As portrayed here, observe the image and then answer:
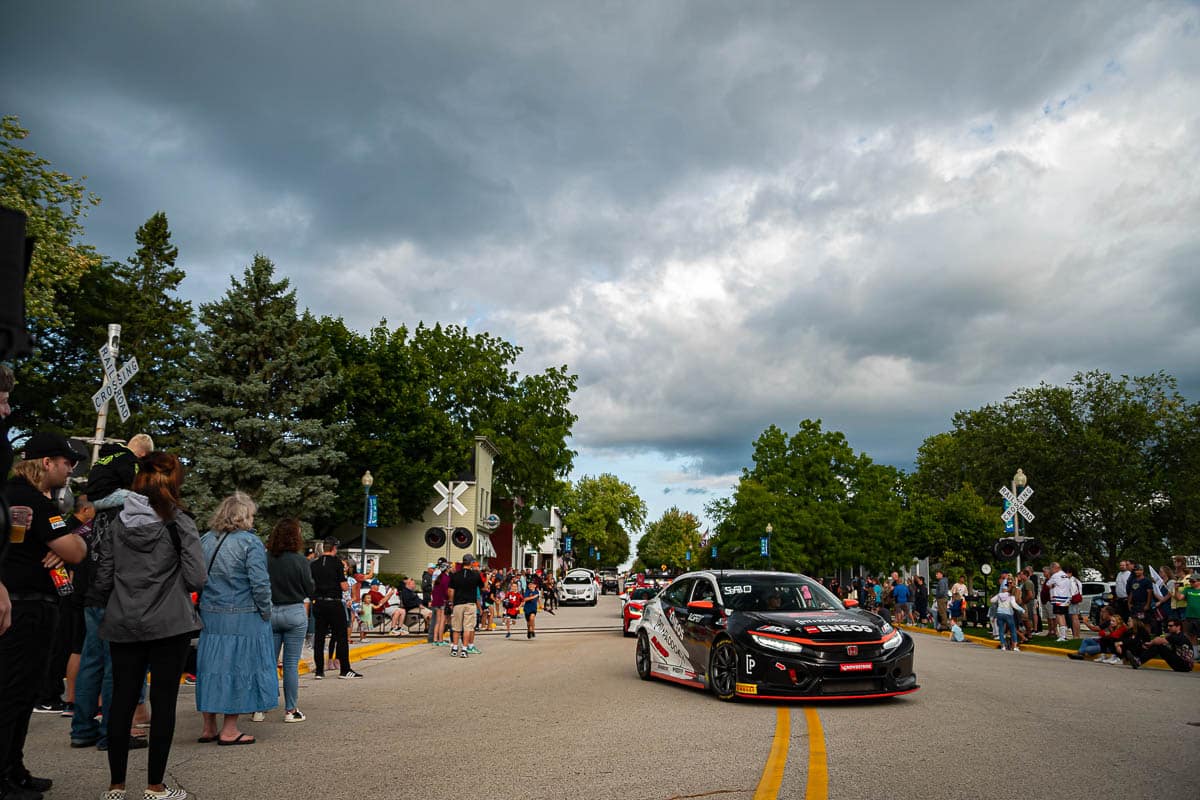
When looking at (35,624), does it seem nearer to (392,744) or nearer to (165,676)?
(165,676)

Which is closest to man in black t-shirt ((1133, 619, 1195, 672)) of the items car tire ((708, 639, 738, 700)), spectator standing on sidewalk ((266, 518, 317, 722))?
car tire ((708, 639, 738, 700))

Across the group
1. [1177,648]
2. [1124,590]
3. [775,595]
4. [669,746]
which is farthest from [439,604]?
[1124,590]

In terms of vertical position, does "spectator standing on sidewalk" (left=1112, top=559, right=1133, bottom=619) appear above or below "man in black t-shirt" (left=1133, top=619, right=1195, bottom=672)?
above

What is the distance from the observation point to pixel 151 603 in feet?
18.0

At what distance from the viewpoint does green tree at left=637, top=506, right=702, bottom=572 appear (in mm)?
154750

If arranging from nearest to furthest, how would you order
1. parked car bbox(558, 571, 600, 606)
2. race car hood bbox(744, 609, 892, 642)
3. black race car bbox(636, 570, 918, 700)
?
black race car bbox(636, 570, 918, 700), race car hood bbox(744, 609, 892, 642), parked car bbox(558, 571, 600, 606)

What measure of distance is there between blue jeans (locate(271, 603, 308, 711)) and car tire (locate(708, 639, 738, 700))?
4.50 metres

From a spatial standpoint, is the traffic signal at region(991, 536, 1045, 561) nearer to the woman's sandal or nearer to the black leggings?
the woman's sandal

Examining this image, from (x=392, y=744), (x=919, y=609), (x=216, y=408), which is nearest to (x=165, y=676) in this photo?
(x=392, y=744)

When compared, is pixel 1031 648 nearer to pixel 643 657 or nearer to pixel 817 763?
pixel 643 657

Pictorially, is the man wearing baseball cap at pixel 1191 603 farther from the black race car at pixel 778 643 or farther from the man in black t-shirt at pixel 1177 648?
the black race car at pixel 778 643

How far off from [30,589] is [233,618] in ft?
6.60

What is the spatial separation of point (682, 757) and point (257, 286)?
3623 centimetres

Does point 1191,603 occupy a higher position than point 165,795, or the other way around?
point 1191,603
